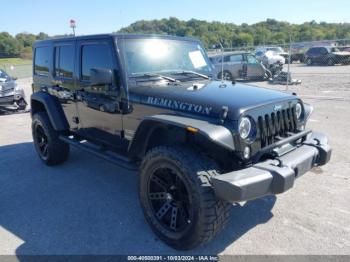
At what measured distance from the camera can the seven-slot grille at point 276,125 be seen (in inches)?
119

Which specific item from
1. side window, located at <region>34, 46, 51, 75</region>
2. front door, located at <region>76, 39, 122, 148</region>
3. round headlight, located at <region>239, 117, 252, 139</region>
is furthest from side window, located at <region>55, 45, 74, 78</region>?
round headlight, located at <region>239, 117, 252, 139</region>

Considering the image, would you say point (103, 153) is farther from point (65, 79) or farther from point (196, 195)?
point (196, 195)

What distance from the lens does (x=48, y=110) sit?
16.6ft

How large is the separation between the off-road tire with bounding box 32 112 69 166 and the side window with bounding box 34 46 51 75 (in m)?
0.75

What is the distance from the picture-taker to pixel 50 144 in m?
5.13

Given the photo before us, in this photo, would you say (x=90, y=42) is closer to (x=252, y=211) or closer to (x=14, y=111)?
(x=252, y=211)

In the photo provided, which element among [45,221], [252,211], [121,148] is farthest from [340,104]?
[45,221]

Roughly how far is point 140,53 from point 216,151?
1.58 meters

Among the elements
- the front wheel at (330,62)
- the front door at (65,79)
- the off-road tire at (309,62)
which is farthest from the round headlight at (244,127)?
the off-road tire at (309,62)

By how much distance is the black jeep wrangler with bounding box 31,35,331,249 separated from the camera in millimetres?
2736

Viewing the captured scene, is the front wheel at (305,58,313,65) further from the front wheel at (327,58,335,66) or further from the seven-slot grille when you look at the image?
the seven-slot grille

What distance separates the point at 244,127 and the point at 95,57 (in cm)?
222

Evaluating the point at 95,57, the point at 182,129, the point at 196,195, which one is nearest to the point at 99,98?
the point at 95,57

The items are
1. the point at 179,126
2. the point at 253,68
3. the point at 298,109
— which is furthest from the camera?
the point at 253,68
